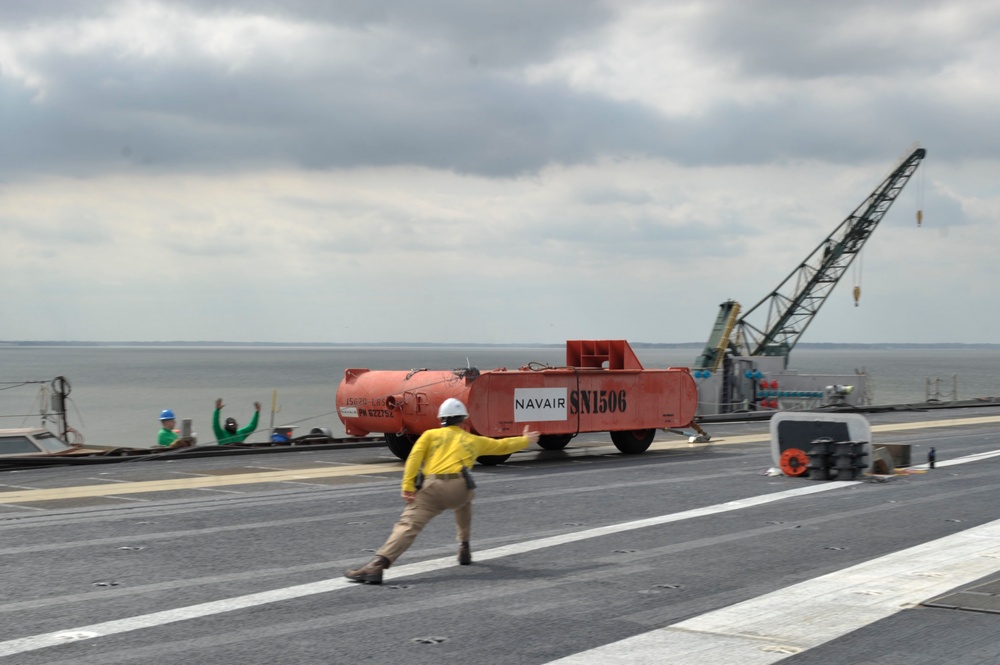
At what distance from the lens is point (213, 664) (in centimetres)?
667

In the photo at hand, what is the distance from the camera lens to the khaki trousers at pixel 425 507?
364 inches

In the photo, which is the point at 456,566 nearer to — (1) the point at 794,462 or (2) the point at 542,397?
(1) the point at 794,462

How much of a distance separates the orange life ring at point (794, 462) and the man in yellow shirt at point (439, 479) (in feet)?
30.1

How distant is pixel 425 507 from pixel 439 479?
11.3 inches

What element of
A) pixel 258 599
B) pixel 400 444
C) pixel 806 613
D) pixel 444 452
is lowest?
pixel 806 613

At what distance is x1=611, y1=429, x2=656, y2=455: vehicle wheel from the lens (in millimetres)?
21859

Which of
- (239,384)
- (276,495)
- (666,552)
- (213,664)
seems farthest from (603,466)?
(239,384)

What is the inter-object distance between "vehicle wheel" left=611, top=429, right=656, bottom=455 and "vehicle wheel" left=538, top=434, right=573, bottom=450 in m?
1.02

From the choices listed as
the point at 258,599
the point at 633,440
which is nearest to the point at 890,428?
the point at 633,440

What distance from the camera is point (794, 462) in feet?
57.9

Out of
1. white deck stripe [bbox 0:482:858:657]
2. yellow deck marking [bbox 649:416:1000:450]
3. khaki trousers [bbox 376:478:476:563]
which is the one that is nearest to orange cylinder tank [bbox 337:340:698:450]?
yellow deck marking [bbox 649:416:1000:450]

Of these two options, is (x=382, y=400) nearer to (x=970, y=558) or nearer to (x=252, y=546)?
(x=252, y=546)

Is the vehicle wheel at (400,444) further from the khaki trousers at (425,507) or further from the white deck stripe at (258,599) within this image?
the khaki trousers at (425,507)

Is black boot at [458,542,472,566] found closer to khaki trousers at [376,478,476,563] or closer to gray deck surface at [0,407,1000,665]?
gray deck surface at [0,407,1000,665]
